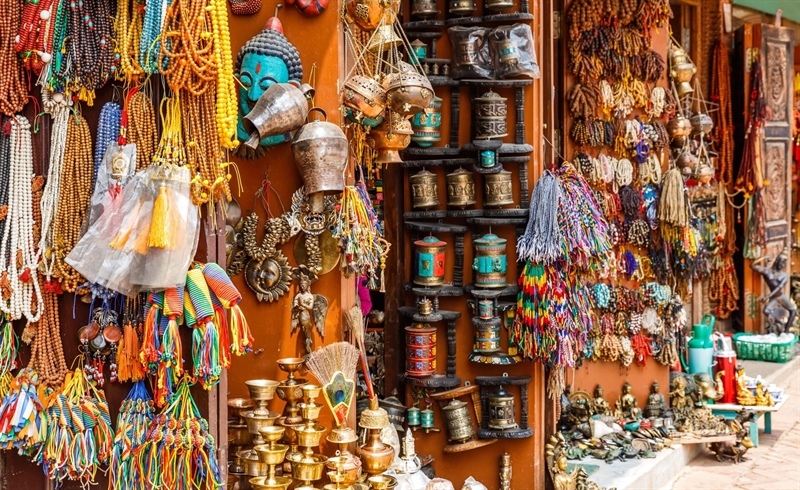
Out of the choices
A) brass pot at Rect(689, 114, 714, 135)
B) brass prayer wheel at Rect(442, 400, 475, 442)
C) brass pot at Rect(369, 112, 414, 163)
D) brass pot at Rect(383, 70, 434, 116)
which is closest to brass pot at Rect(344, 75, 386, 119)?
brass pot at Rect(383, 70, 434, 116)

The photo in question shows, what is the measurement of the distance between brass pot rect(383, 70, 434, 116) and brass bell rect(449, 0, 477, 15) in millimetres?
1460

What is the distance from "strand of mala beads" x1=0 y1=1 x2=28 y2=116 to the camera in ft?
10.7

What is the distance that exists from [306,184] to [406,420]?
220 centimetres

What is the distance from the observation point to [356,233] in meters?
3.87

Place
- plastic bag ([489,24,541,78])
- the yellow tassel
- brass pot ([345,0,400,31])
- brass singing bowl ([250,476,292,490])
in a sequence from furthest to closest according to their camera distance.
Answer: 1. plastic bag ([489,24,541,78])
2. brass pot ([345,0,400,31])
3. brass singing bowl ([250,476,292,490])
4. the yellow tassel

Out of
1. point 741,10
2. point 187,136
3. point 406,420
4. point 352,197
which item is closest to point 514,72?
point 352,197

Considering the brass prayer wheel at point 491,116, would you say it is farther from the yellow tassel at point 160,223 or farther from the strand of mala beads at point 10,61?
the strand of mala beads at point 10,61

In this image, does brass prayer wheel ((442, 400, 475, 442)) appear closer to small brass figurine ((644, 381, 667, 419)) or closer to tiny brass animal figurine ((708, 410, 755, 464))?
small brass figurine ((644, 381, 667, 419))

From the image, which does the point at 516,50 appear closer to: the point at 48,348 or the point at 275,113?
the point at 275,113

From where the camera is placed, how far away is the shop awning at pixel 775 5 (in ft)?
32.2

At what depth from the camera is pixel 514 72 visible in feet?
17.1

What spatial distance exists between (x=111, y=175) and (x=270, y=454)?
1.27 m

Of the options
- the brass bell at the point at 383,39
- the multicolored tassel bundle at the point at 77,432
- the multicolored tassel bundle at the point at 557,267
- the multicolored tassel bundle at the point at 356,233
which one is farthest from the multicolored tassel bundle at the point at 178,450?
the multicolored tassel bundle at the point at 557,267

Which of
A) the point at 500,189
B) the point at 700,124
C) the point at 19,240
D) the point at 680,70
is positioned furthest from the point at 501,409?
Result: the point at 700,124
